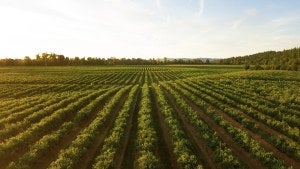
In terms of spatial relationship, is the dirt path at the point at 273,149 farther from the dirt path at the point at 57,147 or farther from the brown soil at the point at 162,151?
the dirt path at the point at 57,147

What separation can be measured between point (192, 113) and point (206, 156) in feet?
26.7

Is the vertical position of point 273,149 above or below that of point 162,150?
below

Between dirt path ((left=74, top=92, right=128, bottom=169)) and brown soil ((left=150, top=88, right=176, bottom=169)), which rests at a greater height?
dirt path ((left=74, top=92, right=128, bottom=169))

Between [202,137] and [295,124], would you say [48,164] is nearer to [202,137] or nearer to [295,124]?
[202,137]

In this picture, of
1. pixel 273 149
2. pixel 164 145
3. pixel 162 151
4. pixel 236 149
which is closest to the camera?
pixel 162 151

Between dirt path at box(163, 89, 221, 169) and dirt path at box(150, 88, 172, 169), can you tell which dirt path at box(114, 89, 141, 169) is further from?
dirt path at box(163, 89, 221, 169)

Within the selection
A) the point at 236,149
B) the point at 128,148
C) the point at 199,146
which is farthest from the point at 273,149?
the point at 128,148

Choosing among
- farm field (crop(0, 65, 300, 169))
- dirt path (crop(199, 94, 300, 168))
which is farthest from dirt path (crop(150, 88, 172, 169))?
dirt path (crop(199, 94, 300, 168))

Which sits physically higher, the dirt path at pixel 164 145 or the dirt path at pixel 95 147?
the dirt path at pixel 95 147

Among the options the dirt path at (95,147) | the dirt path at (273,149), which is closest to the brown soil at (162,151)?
the dirt path at (95,147)

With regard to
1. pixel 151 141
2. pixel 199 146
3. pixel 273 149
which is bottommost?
pixel 273 149

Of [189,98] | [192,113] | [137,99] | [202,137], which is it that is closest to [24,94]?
[137,99]

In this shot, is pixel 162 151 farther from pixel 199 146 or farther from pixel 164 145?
pixel 199 146

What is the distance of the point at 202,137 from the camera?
17.9 meters
